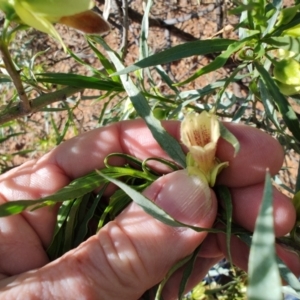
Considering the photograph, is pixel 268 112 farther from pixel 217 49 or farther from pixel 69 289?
pixel 69 289

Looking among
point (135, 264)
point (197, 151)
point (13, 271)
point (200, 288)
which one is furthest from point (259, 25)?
point (200, 288)

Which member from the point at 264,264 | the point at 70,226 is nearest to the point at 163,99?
the point at 70,226

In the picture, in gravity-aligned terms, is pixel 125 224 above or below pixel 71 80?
below

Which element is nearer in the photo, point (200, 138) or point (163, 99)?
point (200, 138)

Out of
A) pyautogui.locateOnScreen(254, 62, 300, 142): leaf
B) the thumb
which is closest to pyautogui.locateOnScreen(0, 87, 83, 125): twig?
the thumb

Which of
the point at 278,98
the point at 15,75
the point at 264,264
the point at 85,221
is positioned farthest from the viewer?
the point at 85,221

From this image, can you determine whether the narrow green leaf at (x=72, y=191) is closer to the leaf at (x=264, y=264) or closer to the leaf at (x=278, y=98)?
the leaf at (x=278, y=98)

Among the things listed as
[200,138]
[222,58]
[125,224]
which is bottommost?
[125,224]

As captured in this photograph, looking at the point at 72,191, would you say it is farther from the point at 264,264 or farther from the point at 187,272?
the point at 264,264
